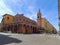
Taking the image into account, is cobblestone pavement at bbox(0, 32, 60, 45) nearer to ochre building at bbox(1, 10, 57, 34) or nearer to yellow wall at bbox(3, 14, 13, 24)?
ochre building at bbox(1, 10, 57, 34)

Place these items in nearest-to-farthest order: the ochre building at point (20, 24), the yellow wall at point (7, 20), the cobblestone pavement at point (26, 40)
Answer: the cobblestone pavement at point (26, 40) < the ochre building at point (20, 24) < the yellow wall at point (7, 20)

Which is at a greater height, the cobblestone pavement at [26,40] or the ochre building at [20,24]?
the ochre building at [20,24]

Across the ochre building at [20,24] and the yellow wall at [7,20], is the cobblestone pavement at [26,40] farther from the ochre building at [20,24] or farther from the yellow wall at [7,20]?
the yellow wall at [7,20]

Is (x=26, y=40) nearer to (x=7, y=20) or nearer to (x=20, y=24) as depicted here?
(x=20, y=24)

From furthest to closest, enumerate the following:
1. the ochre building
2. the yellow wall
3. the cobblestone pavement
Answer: the yellow wall
the ochre building
the cobblestone pavement

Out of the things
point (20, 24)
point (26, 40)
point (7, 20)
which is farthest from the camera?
point (7, 20)

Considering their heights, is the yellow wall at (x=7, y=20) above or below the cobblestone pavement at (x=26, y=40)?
above

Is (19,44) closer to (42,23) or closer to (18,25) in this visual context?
(18,25)

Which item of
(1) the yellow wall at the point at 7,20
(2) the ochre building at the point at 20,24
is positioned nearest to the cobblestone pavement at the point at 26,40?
(2) the ochre building at the point at 20,24

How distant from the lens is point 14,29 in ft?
74.4

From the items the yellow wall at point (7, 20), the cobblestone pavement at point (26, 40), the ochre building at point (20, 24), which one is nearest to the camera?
the cobblestone pavement at point (26, 40)

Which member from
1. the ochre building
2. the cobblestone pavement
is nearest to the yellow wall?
the ochre building

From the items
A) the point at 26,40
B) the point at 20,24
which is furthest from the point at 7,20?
the point at 26,40

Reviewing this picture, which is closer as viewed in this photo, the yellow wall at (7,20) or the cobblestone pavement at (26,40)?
the cobblestone pavement at (26,40)
